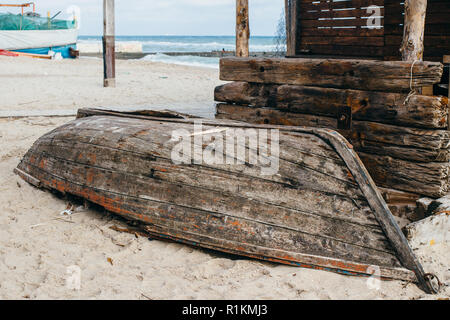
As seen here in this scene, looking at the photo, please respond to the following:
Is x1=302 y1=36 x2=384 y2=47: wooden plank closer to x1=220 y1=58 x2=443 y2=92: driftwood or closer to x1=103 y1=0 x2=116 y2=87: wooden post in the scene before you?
x1=220 y1=58 x2=443 y2=92: driftwood

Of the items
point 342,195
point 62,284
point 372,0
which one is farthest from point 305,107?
point 372,0

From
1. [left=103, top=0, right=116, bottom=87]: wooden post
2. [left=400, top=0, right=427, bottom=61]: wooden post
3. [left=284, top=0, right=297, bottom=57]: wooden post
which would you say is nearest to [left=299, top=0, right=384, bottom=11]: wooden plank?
[left=284, top=0, right=297, bottom=57]: wooden post

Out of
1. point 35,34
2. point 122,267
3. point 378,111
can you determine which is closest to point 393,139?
point 378,111

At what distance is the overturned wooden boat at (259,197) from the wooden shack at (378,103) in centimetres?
81

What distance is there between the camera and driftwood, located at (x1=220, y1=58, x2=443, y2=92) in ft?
11.1

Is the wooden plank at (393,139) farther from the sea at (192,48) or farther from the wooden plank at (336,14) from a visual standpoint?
the sea at (192,48)

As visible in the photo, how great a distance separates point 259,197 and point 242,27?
3.55m

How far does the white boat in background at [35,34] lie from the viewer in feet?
77.0

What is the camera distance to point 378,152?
12.0 ft

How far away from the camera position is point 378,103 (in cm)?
361

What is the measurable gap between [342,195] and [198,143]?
1.16m

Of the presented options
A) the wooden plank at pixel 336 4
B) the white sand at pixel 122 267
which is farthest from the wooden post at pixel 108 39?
the white sand at pixel 122 267
